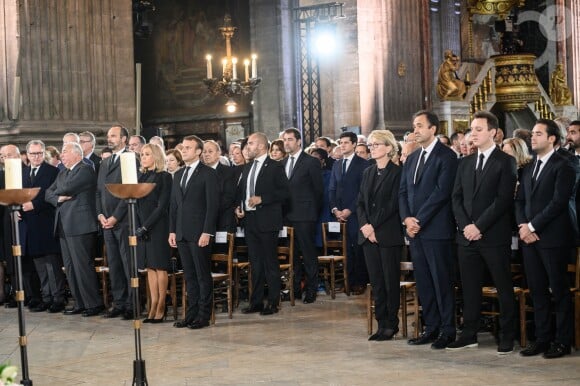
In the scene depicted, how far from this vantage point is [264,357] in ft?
26.7

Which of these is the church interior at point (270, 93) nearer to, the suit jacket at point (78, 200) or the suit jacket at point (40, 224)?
the suit jacket at point (40, 224)

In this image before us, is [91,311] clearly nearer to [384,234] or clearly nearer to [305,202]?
[305,202]

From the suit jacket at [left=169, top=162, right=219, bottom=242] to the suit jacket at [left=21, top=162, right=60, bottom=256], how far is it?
2.10 meters

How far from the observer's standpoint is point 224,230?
11.0 meters

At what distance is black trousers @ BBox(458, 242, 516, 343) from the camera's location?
8008mm

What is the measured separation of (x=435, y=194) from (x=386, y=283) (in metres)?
0.95

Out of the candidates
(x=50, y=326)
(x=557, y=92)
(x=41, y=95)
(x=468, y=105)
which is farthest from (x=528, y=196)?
(x=557, y=92)

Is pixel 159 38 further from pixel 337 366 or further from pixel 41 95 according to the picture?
pixel 337 366

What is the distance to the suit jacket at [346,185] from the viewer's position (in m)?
12.0

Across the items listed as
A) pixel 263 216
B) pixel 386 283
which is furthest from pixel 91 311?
pixel 386 283

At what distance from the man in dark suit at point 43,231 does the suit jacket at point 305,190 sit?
8.65 feet

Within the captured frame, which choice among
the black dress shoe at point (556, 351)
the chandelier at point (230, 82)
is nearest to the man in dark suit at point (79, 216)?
the black dress shoe at point (556, 351)

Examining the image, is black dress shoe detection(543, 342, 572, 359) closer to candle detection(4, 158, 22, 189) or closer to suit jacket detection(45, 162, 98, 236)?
candle detection(4, 158, 22, 189)

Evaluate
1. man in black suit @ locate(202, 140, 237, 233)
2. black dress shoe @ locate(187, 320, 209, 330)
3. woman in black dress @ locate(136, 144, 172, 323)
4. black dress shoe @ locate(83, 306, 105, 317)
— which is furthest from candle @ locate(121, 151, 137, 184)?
black dress shoe @ locate(83, 306, 105, 317)
